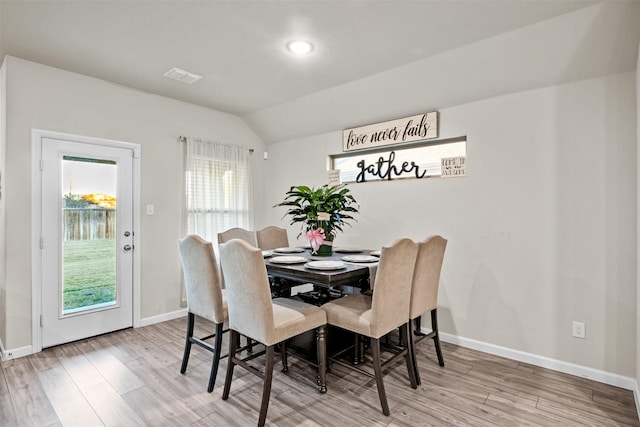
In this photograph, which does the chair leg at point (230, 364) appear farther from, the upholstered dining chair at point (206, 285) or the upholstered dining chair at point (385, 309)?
the upholstered dining chair at point (385, 309)

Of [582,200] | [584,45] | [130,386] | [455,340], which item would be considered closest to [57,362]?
[130,386]

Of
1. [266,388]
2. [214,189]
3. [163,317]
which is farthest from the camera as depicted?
[214,189]

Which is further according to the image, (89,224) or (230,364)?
(89,224)

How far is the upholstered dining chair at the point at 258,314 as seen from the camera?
6.46 feet

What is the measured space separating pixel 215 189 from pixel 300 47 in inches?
86.3

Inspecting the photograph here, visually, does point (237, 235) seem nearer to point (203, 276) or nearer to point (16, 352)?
point (203, 276)

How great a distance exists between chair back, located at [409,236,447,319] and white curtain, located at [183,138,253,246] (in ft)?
8.78

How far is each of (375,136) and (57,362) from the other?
3.61m

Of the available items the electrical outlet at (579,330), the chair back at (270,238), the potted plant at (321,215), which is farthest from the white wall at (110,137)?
the electrical outlet at (579,330)

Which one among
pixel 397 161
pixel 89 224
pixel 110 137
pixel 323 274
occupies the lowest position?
pixel 323 274

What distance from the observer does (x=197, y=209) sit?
4.03 meters

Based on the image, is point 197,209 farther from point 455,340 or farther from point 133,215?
point 455,340

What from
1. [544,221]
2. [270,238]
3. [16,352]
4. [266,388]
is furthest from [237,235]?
[544,221]

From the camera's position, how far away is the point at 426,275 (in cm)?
250
